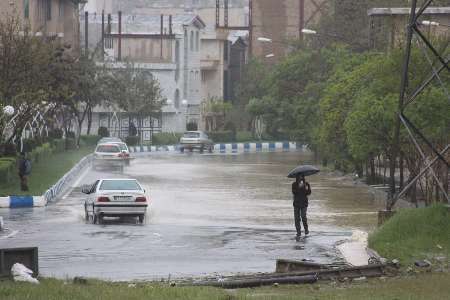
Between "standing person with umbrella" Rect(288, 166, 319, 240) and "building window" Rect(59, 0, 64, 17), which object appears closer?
"standing person with umbrella" Rect(288, 166, 319, 240)

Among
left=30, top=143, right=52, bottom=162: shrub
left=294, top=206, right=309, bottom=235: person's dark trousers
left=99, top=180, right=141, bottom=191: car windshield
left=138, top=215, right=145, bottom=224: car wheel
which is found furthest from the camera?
left=30, top=143, right=52, bottom=162: shrub

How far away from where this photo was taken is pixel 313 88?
267 feet

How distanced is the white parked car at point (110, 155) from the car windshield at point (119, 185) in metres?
35.1

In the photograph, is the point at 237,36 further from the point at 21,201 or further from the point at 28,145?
the point at 21,201


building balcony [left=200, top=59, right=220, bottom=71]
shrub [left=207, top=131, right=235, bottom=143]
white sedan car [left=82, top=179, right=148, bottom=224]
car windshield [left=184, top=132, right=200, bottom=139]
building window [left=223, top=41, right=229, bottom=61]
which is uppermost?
building window [left=223, top=41, right=229, bottom=61]

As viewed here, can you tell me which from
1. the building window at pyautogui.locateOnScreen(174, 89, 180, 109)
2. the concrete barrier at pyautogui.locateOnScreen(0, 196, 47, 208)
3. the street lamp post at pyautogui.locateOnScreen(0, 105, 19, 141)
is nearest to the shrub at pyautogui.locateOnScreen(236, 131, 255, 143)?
the building window at pyautogui.locateOnScreen(174, 89, 180, 109)

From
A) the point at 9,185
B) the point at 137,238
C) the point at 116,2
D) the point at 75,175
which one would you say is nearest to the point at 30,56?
the point at 75,175

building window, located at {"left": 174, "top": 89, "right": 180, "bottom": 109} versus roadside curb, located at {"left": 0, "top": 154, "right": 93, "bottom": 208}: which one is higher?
building window, located at {"left": 174, "top": 89, "right": 180, "bottom": 109}

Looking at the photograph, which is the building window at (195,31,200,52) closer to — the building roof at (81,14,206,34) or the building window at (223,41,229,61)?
the building roof at (81,14,206,34)

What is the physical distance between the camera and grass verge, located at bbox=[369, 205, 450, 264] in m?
25.7

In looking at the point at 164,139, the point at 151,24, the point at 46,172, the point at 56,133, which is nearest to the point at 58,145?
the point at 56,133

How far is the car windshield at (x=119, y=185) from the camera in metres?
37.4

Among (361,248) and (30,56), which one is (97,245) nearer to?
(361,248)

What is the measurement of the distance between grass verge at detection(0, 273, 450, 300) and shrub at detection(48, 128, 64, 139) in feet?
218
